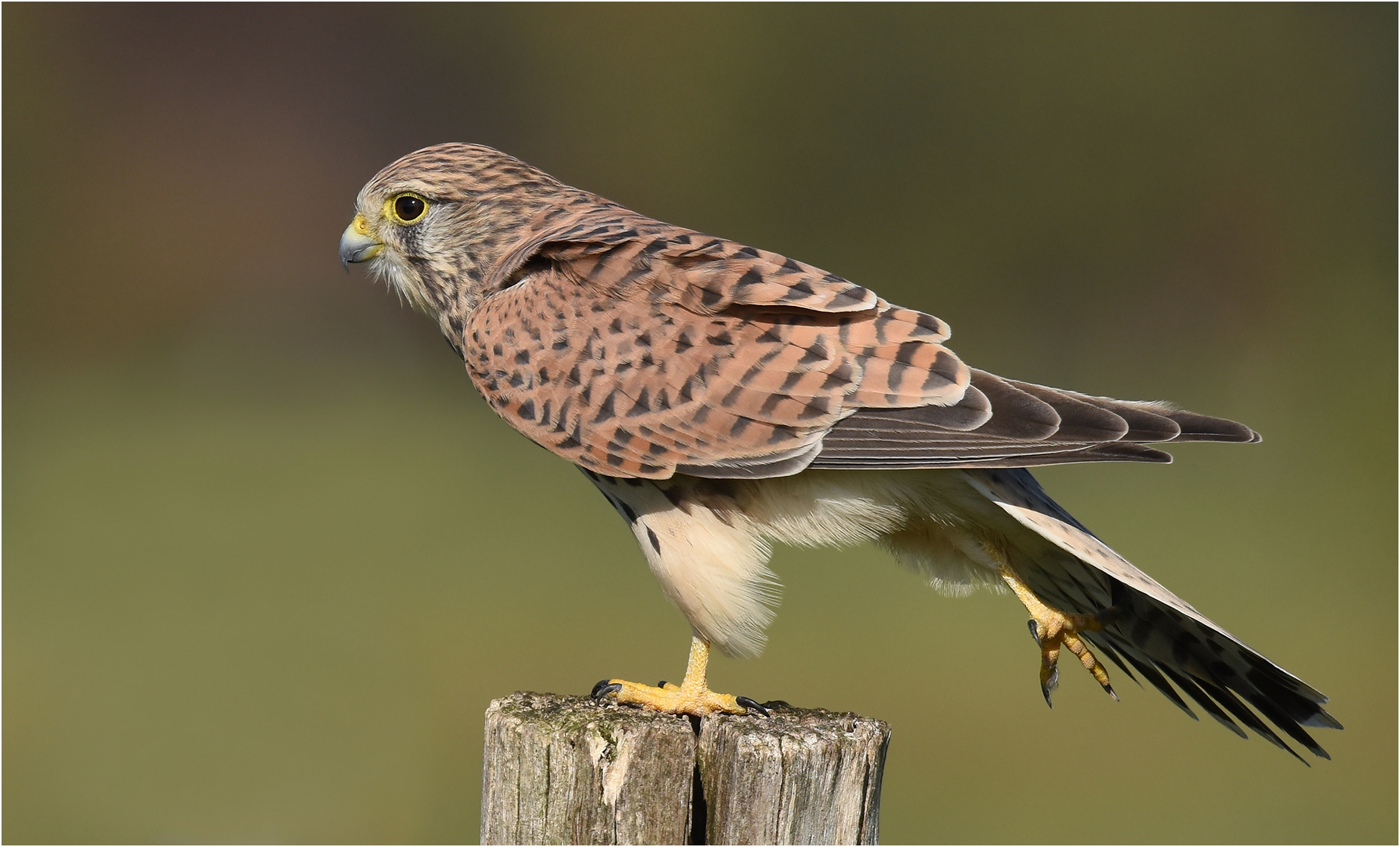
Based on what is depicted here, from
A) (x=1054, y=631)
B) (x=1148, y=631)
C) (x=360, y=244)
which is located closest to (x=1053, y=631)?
(x=1054, y=631)

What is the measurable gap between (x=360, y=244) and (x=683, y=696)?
168cm

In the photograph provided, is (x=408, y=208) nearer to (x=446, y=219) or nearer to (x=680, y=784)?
(x=446, y=219)

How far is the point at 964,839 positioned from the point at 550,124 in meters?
10.1

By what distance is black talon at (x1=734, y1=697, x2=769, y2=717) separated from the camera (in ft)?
8.55

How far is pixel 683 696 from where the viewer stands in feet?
9.13

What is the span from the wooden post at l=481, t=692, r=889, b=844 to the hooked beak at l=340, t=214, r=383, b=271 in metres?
1.70

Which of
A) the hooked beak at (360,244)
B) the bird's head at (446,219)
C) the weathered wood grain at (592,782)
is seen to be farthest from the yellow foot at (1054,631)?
the hooked beak at (360,244)

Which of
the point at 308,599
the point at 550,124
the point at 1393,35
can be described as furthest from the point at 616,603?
the point at 1393,35

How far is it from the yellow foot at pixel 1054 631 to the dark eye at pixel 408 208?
184 centimetres

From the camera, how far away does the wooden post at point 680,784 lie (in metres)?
2.32

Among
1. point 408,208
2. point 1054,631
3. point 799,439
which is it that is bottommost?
point 1054,631

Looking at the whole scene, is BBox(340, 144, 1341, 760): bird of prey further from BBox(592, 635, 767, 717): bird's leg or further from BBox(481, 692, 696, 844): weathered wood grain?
BBox(481, 692, 696, 844): weathered wood grain

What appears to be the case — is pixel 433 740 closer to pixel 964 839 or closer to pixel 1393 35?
pixel 964 839

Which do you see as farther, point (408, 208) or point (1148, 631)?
point (408, 208)
